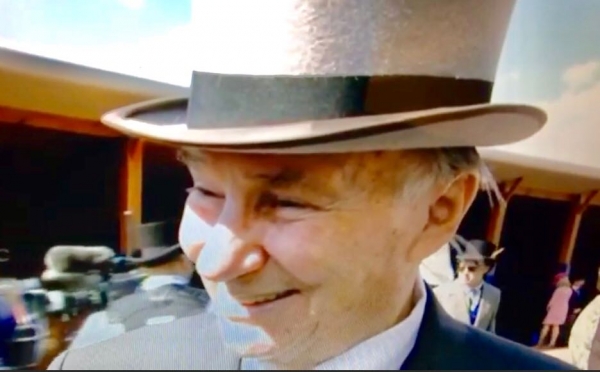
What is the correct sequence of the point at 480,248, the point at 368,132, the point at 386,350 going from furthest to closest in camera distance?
the point at 480,248 → the point at 386,350 → the point at 368,132

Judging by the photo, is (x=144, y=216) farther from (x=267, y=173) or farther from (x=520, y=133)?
(x=520, y=133)

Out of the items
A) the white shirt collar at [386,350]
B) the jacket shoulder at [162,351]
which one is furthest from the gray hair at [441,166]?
the jacket shoulder at [162,351]

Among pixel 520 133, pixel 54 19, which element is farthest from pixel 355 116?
pixel 54 19

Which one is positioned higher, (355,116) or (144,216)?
(355,116)

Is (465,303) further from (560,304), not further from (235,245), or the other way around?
(235,245)

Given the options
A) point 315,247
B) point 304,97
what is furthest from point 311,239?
point 304,97

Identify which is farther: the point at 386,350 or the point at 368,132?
the point at 386,350

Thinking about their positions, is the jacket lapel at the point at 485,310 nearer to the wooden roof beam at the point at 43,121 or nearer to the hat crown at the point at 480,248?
the hat crown at the point at 480,248
